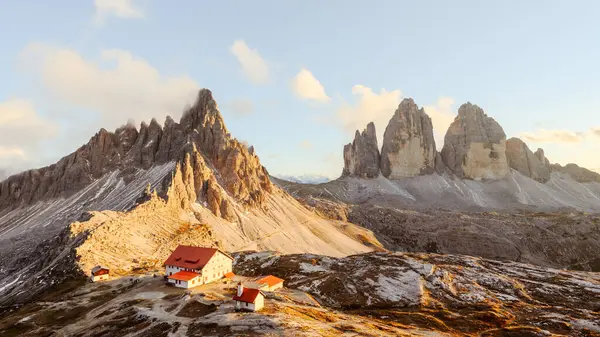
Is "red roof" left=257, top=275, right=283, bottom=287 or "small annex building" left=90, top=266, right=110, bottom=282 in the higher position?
"small annex building" left=90, top=266, right=110, bottom=282

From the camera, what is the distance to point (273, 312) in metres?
59.2

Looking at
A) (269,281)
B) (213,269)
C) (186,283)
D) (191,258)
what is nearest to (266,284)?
(269,281)

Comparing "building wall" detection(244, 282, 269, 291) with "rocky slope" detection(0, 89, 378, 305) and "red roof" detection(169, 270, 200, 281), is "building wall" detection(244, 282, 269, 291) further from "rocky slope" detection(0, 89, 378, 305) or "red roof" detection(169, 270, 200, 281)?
"rocky slope" detection(0, 89, 378, 305)

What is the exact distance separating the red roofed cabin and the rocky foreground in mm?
2838

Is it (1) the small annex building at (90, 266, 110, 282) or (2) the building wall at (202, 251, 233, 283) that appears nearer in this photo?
(2) the building wall at (202, 251, 233, 283)

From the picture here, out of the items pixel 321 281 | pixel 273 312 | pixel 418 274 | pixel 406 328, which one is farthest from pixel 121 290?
pixel 418 274

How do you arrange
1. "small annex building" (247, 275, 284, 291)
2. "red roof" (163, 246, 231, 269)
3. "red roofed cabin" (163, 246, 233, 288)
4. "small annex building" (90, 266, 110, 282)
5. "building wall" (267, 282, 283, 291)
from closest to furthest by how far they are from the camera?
"red roofed cabin" (163, 246, 233, 288), "small annex building" (247, 275, 284, 291), "red roof" (163, 246, 231, 269), "building wall" (267, 282, 283, 291), "small annex building" (90, 266, 110, 282)

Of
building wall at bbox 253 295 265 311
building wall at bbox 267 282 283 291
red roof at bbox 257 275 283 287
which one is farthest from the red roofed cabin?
building wall at bbox 253 295 265 311

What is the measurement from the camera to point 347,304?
271ft

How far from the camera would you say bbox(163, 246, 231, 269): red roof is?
3238 inches

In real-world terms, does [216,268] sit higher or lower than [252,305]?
higher

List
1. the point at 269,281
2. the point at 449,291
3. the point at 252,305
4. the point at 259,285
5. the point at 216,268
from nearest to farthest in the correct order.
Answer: the point at 252,305, the point at 259,285, the point at 269,281, the point at 216,268, the point at 449,291

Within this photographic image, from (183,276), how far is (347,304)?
3619 cm

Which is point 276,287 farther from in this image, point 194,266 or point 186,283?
point 186,283
